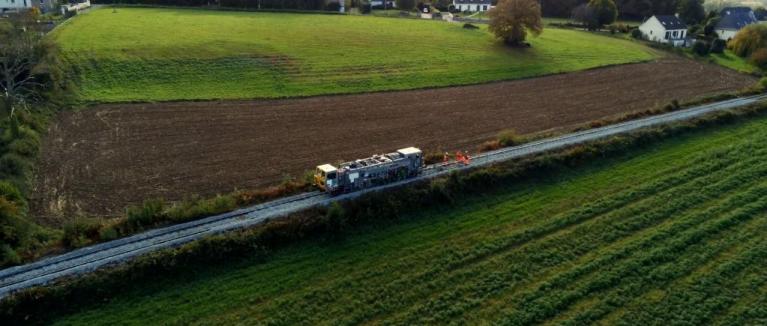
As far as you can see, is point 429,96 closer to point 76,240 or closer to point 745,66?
point 76,240

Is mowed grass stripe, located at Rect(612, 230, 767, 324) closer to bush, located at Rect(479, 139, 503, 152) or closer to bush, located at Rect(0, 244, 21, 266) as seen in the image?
bush, located at Rect(479, 139, 503, 152)

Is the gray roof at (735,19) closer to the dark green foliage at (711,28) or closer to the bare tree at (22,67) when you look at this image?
the dark green foliage at (711,28)

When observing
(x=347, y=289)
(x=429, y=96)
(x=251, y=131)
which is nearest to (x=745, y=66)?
(x=429, y=96)

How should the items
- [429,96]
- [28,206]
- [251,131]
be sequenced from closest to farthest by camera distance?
[28,206] < [251,131] < [429,96]

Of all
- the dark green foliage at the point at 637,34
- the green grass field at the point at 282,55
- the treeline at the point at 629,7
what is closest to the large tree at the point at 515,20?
the green grass field at the point at 282,55

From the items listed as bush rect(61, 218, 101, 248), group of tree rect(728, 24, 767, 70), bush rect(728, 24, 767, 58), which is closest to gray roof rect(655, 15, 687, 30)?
group of tree rect(728, 24, 767, 70)

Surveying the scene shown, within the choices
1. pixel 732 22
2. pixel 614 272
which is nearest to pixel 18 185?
pixel 614 272
